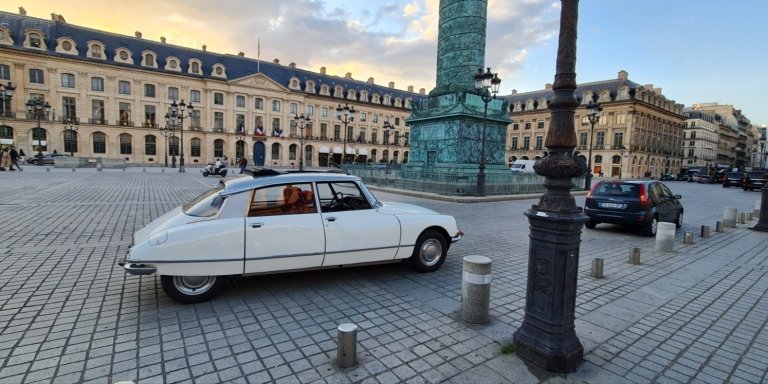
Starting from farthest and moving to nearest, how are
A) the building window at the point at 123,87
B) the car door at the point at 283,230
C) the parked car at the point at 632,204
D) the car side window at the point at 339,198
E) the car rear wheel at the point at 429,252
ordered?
the building window at the point at 123,87 < the parked car at the point at 632,204 < the car rear wheel at the point at 429,252 < the car side window at the point at 339,198 < the car door at the point at 283,230

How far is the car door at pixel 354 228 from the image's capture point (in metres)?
5.02

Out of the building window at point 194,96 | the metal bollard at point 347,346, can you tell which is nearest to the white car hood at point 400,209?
the metal bollard at point 347,346

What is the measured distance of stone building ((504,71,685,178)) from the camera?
222 feet

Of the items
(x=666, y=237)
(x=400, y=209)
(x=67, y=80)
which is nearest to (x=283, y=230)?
(x=400, y=209)

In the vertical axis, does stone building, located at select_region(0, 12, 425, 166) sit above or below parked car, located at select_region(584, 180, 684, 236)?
above

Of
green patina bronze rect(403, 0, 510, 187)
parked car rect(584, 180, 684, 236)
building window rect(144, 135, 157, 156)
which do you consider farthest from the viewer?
building window rect(144, 135, 157, 156)

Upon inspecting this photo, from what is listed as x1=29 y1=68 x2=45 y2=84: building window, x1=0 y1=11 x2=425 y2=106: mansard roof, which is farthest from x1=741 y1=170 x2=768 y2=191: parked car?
x1=29 y1=68 x2=45 y2=84: building window

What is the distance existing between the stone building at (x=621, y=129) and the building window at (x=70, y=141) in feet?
241

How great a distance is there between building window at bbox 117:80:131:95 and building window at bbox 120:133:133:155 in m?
6.47

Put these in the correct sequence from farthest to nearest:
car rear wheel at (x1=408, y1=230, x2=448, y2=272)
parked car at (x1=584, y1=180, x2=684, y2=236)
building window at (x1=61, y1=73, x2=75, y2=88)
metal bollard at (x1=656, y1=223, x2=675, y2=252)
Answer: building window at (x1=61, y1=73, x2=75, y2=88) → parked car at (x1=584, y1=180, x2=684, y2=236) → metal bollard at (x1=656, y1=223, x2=675, y2=252) → car rear wheel at (x1=408, y1=230, x2=448, y2=272)

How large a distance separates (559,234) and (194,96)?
6941 centimetres

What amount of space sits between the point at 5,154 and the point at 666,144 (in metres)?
104

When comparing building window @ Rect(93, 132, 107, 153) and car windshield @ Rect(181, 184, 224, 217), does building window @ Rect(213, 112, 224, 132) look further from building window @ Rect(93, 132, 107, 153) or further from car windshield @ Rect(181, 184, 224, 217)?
car windshield @ Rect(181, 184, 224, 217)

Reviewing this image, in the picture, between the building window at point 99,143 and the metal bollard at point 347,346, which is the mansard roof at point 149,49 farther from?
the metal bollard at point 347,346
